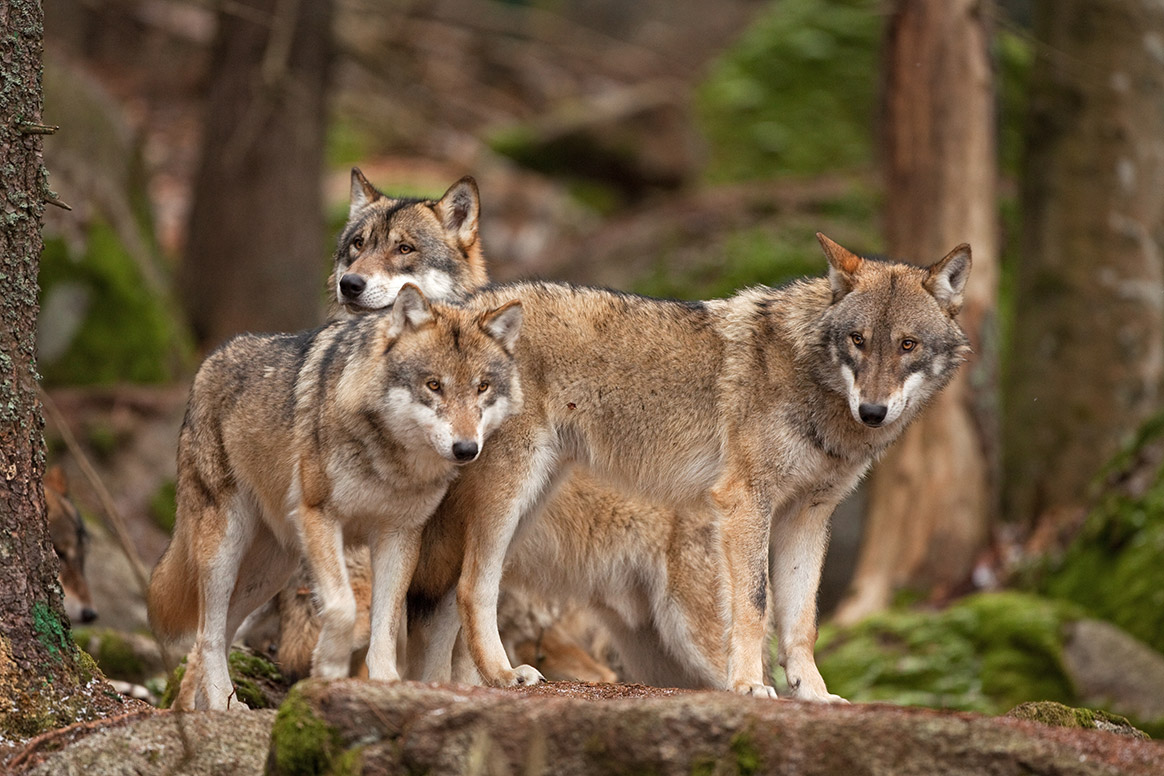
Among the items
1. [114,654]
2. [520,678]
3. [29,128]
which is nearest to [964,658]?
[520,678]

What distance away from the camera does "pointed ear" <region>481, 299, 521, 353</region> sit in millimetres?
6582

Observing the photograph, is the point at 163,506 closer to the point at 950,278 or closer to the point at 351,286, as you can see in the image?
the point at 351,286

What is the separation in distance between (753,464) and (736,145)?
60.7 feet

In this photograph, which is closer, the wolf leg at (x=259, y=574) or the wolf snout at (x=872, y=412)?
the wolf snout at (x=872, y=412)

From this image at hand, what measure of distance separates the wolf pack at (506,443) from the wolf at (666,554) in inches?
0.7

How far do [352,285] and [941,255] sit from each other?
24.4 ft

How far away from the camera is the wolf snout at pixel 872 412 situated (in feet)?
21.3

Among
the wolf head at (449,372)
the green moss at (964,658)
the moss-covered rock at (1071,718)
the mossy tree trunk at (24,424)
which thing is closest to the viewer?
the mossy tree trunk at (24,424)

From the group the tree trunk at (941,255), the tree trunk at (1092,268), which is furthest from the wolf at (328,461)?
the tree trunk at (1092,268)

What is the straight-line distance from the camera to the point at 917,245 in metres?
13.2

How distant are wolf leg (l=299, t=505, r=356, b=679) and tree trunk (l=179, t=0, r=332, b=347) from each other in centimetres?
947

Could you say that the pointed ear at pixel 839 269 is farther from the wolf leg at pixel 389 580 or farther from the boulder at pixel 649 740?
the boulder at pixel 649 740

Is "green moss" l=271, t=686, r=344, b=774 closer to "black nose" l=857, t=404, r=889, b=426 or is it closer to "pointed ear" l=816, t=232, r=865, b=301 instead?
"black nose" l=857, t=404, r=889, b=426

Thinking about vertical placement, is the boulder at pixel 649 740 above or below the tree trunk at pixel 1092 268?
below
